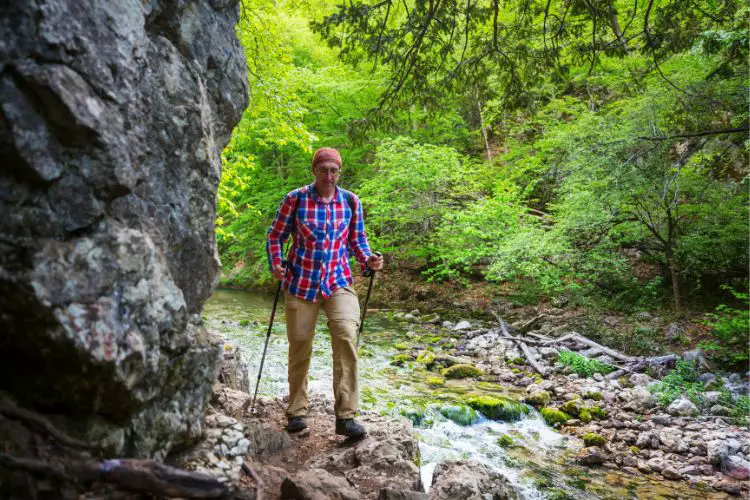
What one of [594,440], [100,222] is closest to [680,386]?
[594,440]

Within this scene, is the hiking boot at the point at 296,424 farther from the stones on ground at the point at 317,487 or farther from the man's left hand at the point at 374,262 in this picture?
the man's left hand at the point at 374,262

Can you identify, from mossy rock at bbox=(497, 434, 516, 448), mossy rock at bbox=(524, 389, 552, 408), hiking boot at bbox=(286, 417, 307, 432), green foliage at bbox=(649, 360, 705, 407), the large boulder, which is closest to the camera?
the large boulder

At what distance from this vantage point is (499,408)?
6727 mm

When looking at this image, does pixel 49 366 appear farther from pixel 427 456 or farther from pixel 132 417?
pixel 427 456

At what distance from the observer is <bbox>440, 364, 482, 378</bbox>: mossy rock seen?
8.47m

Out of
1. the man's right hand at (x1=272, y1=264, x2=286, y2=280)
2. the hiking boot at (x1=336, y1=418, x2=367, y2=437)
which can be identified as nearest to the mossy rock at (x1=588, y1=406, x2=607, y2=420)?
the hiking boot at (x1=336, y1=418, x2=367, y2=437)

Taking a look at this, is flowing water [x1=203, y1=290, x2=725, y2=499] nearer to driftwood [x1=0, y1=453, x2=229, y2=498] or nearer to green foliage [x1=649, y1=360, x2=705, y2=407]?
green foliage [x1=649, y1=360, x2=705, y2=407]

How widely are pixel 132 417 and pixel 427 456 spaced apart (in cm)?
401

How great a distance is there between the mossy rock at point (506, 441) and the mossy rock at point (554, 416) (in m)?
0.91

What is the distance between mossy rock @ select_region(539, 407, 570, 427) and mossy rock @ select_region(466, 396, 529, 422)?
27cm

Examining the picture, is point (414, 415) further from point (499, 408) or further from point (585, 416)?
point (585, 416)

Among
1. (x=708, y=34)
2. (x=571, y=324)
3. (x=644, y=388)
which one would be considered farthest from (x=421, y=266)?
(x=708, y=34)

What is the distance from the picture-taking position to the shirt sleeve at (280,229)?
3.90 m

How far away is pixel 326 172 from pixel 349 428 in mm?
2109
